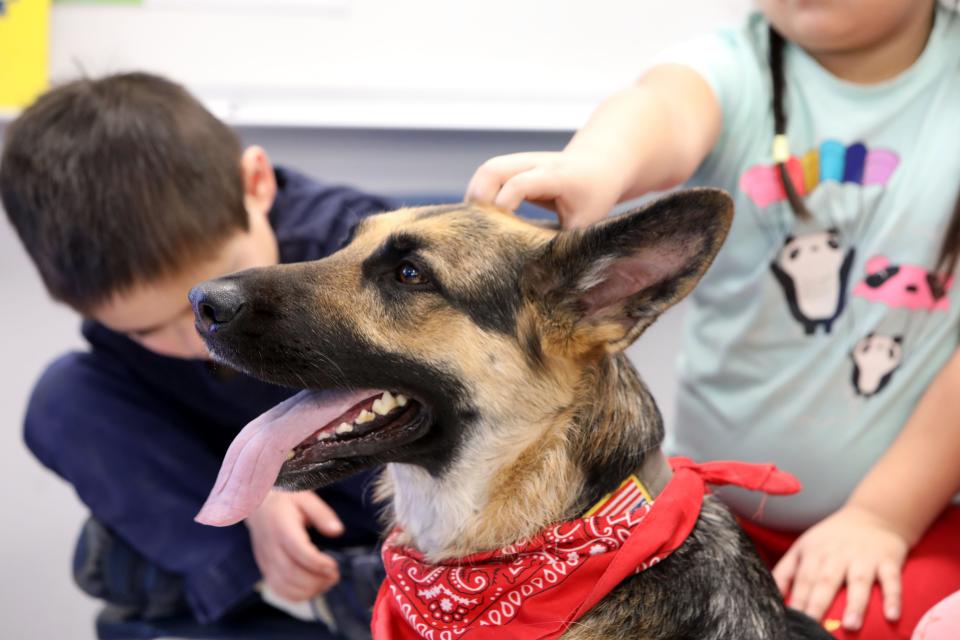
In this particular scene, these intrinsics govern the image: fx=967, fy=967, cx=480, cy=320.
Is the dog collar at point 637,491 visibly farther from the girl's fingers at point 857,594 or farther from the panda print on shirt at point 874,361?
the panda print on shirt at point 874,361

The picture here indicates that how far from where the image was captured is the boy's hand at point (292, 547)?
1.48 metres

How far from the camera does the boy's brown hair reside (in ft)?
4.61

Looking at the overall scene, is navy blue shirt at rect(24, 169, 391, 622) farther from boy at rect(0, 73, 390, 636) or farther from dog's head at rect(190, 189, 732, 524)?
dog's head at rect(190, 189, 732, 524)

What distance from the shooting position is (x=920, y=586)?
1.26 metres

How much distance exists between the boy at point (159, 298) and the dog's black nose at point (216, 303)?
1.81 feet

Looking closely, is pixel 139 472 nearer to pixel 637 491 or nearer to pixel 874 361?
pixel 637 491

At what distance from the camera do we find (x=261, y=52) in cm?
219

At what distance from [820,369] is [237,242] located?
0.92m

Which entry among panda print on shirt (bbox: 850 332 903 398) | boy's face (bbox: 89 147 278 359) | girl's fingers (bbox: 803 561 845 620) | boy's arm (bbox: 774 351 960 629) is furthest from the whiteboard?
girl's fingers (bbox: 803 561 845 620)

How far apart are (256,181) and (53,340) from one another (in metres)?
1.08

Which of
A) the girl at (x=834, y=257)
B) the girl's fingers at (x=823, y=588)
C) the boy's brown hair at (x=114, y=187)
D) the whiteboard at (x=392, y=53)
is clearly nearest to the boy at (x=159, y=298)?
the boy's brown hair at (x=114, y=187)

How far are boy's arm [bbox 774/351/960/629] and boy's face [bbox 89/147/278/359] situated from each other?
87cm

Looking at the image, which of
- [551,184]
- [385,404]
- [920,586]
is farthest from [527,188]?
[920,586]

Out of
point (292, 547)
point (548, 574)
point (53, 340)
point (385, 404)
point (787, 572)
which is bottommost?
point (53, 340)
